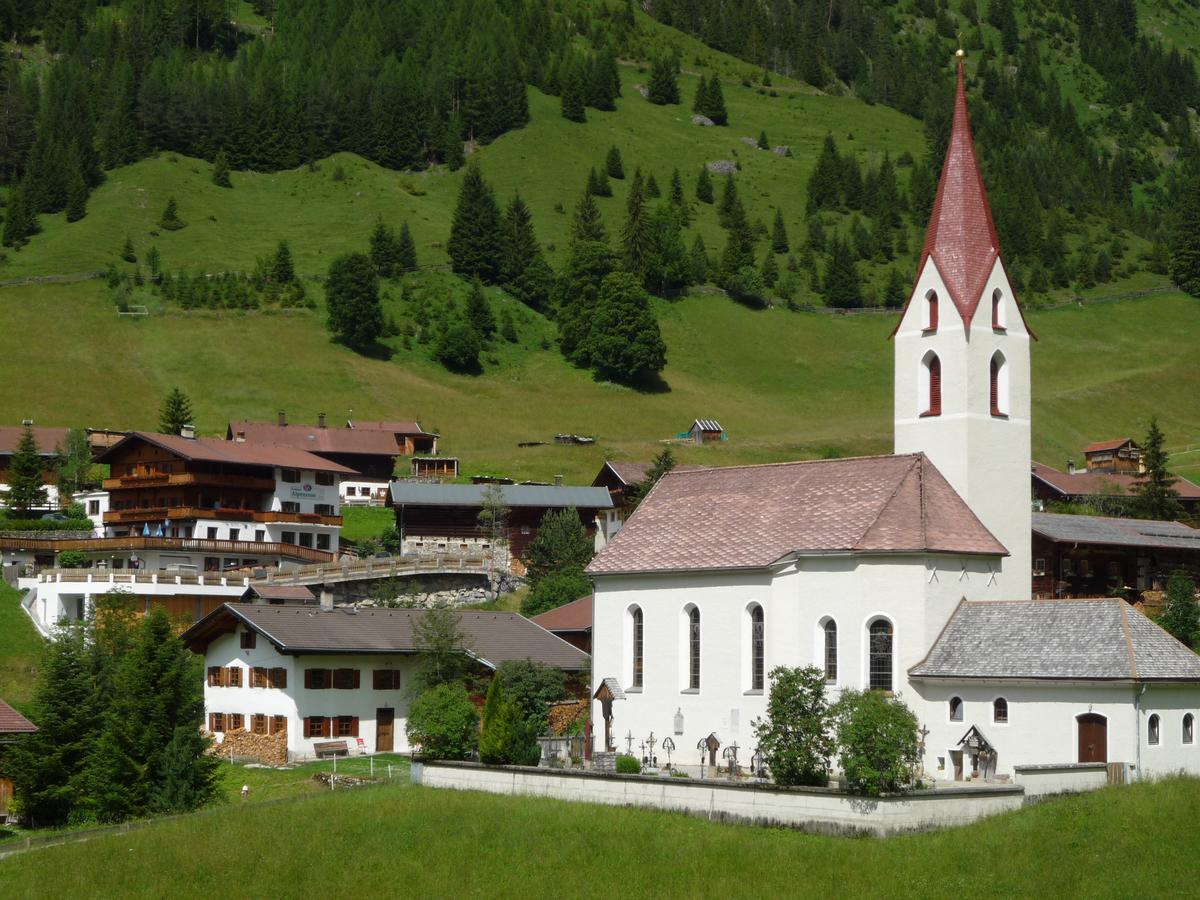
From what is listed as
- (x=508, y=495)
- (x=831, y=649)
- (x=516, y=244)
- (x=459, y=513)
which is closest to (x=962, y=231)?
(x=831, y=649)

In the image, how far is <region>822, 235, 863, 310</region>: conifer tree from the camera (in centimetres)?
18800

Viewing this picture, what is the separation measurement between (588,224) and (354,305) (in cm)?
3981

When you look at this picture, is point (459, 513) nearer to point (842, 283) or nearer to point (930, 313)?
point (930, 313)

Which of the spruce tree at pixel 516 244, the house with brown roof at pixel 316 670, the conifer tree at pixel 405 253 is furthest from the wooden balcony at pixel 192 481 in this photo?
the spruce tree at pixel 516 244

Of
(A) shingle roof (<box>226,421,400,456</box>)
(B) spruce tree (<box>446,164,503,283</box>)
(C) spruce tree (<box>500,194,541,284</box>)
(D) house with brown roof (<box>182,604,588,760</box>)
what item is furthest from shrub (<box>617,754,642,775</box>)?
(C) spruce tree (<box>500,194,541,284</box>)

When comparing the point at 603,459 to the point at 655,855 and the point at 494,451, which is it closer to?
the point at 494,451

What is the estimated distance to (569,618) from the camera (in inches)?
3019

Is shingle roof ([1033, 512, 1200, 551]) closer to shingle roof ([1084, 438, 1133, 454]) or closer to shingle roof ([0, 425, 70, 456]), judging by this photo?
shingle roof ([1084, 438, 1133, 454])

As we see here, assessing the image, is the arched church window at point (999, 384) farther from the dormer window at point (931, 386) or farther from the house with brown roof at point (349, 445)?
the house with brown roof at point (349, 445)

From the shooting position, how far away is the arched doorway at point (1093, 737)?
4819 cm

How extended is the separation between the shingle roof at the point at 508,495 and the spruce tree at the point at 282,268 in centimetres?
6569

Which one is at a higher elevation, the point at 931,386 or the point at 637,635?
the point at 931,386

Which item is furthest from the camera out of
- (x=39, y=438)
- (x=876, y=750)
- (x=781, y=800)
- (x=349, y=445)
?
(x=349, y=445)

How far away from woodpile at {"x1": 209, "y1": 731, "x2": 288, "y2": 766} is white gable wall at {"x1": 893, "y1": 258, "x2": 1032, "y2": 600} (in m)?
24.6
